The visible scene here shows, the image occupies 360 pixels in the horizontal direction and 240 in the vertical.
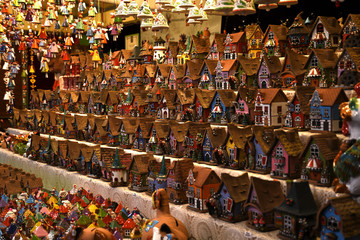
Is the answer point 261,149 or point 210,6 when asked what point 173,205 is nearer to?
point 261,149

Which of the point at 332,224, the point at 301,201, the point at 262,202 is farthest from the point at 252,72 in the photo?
the point at 332,224

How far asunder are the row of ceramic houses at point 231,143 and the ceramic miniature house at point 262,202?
212 millimetres

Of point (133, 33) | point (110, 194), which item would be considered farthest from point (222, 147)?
point (133, 33)

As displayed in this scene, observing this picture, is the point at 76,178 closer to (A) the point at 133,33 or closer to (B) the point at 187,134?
(B) the point at 187,134

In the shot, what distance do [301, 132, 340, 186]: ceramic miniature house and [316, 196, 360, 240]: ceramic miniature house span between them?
64 cm

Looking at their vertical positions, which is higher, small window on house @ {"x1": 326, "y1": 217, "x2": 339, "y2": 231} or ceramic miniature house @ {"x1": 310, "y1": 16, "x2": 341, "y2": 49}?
ceramic miniature house @ {"x1": 310, "y1": 16, "x2": 341, "y2": 49}

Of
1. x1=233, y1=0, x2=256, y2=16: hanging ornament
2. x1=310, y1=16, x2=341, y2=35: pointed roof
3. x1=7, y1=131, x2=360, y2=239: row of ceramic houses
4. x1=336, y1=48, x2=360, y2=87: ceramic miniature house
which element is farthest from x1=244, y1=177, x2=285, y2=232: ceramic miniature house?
x1=310, y1=16, x2=341, y2=35: pointed roof

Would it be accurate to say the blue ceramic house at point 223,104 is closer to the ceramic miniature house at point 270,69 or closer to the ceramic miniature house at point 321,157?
the ceramic miniature house at point 270,69

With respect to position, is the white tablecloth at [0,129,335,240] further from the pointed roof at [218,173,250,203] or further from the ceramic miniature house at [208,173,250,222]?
the pointed roof at [218,173,250,203]

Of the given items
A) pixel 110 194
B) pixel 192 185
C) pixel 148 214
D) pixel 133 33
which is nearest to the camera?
pixel 192 185

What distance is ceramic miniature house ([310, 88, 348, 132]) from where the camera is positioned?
11.8ft

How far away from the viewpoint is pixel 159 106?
5.69m

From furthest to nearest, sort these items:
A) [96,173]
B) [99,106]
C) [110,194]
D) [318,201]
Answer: [99,106], [96,173], [110,194], [318,201]

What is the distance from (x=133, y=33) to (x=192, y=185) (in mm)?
6010
